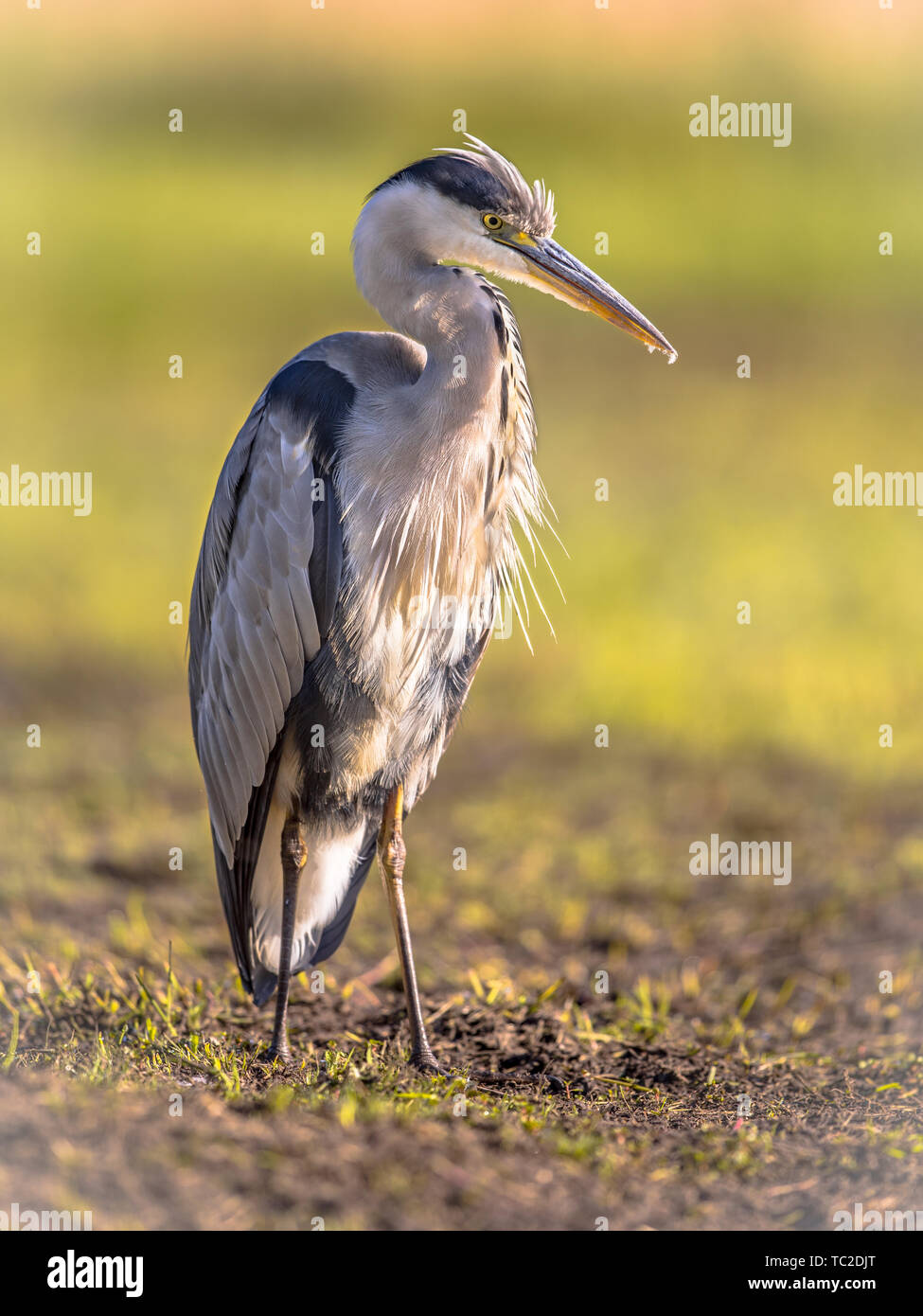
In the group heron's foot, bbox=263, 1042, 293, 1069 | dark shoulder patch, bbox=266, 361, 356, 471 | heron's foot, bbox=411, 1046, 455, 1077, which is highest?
dark shoulder patch, bbox=266, 361, 356, 471

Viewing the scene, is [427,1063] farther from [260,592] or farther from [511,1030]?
[260,592]

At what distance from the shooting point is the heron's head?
11.2ft

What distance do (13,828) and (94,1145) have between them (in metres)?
3.29

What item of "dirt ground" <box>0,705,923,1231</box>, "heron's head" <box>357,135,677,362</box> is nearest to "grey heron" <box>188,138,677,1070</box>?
"heron's head" <box>357,135,677,362</box>

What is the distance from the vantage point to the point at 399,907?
3814 mm

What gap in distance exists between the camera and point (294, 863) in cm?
378

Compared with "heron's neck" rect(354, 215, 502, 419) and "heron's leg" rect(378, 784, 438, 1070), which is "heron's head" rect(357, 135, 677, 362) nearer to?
"heron's neck" rect(354, 215, 502, 419)

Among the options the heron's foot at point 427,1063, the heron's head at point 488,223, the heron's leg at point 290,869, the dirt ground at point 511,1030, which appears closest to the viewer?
the dirt ground at point 511,1030

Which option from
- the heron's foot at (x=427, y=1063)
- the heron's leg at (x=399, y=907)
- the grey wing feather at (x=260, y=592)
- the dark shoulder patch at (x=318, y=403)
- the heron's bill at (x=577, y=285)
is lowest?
the heron's foot at (x=427, y=1063)

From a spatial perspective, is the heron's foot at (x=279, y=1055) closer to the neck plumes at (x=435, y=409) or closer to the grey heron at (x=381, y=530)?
the grey heron at (x=381, y=530)

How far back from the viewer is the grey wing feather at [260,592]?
3.50 metres

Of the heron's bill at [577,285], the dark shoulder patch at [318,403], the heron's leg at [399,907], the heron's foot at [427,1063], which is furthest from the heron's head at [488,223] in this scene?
the heron's foot at [427,1063]

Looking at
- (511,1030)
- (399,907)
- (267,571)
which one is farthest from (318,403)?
(511,1030)
